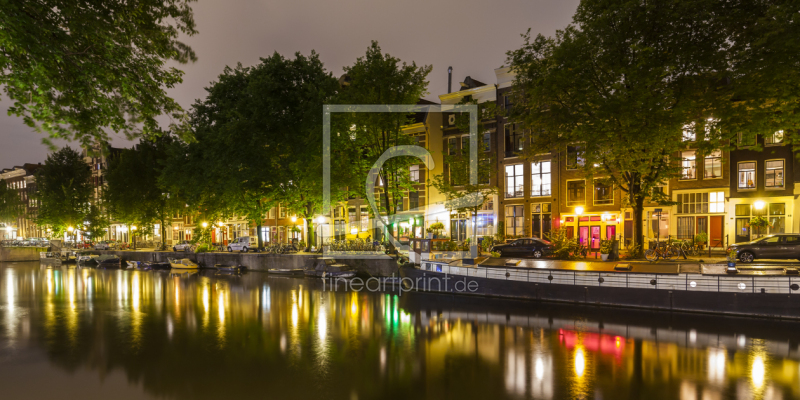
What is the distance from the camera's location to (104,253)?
59.0 m

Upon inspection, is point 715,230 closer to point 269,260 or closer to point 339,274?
point 339,274

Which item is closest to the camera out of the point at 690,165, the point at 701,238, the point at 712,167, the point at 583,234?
the point at 701,238

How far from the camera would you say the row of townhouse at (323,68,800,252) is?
3125cm

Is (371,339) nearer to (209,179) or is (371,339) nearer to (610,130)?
(610,130)

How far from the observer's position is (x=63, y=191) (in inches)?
2506

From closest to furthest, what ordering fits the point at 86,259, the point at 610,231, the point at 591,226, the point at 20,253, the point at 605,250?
1. the point at 605,250
2. the point at 610,231
3. the point at 591,226
4. the point at 86,259
5. the point at 20,253

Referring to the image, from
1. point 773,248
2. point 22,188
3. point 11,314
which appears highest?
point 22,188

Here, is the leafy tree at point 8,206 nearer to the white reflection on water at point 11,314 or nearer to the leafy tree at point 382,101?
the white reflection on water at point 11,314

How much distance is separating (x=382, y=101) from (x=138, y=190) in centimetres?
3927

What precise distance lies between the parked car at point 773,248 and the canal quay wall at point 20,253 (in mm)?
87220

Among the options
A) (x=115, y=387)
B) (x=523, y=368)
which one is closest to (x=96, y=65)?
(x=115, y=387)

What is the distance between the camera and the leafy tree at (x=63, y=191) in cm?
6250

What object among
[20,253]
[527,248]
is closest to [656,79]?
[527,248]

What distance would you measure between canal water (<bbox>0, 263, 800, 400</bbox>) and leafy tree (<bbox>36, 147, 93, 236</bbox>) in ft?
158
